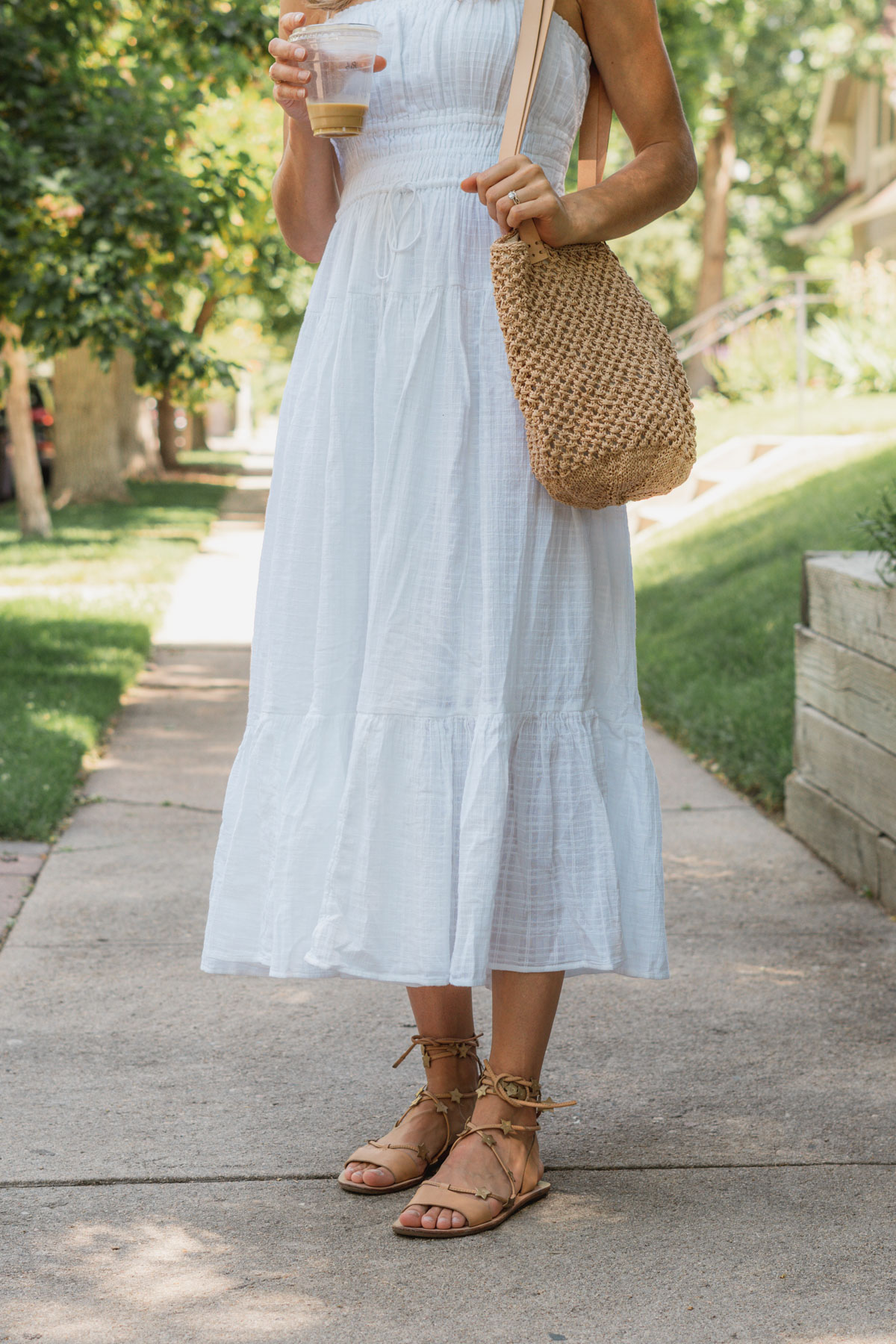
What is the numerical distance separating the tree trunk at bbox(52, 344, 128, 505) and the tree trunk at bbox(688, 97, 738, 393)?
10.3 m

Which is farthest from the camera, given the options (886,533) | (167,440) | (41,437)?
(167,440)

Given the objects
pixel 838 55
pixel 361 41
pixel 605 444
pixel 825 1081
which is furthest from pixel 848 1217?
pixel 838 55

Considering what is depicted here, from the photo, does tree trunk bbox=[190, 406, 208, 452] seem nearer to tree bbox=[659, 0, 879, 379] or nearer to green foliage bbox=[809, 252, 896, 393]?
tree bbox=[659, 0, 879, 379]

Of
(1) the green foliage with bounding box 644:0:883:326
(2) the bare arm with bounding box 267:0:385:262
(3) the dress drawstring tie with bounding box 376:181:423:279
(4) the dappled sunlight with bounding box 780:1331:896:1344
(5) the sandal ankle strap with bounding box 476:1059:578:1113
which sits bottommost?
(4) the dappled sunlight with bounding box 780:1331:896:1344

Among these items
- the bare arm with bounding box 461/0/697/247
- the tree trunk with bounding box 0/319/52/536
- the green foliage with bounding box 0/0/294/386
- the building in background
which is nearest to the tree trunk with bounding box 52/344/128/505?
the tree trunk with bounding box 0/319/52/536

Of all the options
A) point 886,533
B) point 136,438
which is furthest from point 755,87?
point 886,533

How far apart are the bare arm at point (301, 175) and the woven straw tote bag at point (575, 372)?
1.19 feet

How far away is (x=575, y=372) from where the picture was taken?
85.8 inches

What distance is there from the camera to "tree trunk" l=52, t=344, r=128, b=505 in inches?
A: 707

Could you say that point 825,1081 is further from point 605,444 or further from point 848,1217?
point 605,444

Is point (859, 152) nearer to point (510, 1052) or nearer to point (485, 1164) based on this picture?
point (510, 1052)

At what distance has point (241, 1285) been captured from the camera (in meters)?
2.14

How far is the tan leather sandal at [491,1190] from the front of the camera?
2.28m

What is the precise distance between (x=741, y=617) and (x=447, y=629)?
17.2ft
